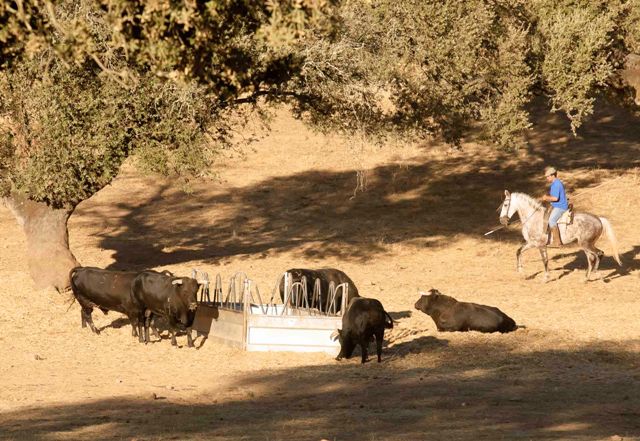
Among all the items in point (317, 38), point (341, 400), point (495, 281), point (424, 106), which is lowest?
point (495, 281)

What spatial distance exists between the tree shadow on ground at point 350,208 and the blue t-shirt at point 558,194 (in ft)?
20.7

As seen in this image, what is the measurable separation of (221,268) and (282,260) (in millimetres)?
1998

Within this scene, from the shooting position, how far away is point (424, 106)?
95.2ft

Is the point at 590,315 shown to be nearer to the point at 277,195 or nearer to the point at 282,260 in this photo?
the point at 282,260

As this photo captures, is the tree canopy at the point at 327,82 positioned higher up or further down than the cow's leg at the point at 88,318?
higher up

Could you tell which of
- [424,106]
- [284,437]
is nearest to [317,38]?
[424,106]

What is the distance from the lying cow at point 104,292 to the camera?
2206cm

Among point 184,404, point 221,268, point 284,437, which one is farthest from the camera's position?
point 221,268

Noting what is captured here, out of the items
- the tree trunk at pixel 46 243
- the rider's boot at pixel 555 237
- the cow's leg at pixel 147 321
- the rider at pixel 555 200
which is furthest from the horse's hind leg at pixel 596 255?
the tree trunk at pixel 46 243

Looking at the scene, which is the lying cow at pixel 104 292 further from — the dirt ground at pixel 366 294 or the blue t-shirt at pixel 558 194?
the blue t-shirt at pixel 558 194

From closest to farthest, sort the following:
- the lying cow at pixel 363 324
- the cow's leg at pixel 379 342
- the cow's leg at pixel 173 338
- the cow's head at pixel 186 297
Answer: the lying cow at pixel 363 324 → the cow's leg at pixel 379 342 → the cow's head at pixel 186 297 → the cow's leg at pixel 173 338

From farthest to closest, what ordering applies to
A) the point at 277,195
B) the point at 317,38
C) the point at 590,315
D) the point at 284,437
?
the point at 277,195, the point at 317,38, the point at 590,315, the point at 284,437

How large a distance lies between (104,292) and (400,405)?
8242 millimetres

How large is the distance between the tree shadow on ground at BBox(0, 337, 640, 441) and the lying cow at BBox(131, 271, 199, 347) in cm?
287
